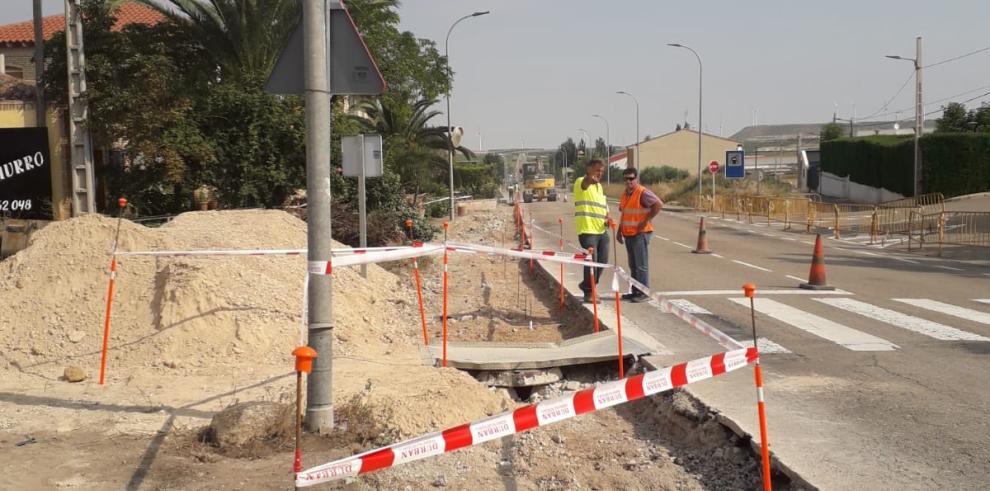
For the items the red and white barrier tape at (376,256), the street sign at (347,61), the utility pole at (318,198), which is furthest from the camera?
the red and white barrier tape at (376,256)

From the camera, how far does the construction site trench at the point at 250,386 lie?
559 centimetres

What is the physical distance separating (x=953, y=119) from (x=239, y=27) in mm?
44332

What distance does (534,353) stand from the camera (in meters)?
8.80

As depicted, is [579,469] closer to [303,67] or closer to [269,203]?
[303,67]

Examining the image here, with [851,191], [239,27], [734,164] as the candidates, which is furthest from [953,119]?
[239,27]

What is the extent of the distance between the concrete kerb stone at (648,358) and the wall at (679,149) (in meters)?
98.0

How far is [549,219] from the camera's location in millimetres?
41156

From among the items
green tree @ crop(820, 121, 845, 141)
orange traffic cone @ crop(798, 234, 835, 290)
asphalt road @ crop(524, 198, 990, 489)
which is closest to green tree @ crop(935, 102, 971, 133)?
green tree @ crop(820, 121, 845, 141)

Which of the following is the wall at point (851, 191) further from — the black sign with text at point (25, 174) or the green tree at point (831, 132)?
the black sign with text at point (25, 174)

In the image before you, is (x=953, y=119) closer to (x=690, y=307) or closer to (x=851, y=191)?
(x=851, y=191)

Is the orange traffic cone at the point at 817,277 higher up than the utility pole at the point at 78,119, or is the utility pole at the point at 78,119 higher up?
the utility pole at the point at 78,119

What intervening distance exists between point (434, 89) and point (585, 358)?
3732 centimetres

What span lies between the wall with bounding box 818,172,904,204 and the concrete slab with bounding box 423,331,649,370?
40.7 meters

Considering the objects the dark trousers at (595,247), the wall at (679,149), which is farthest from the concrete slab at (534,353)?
the wall at (679,149)
